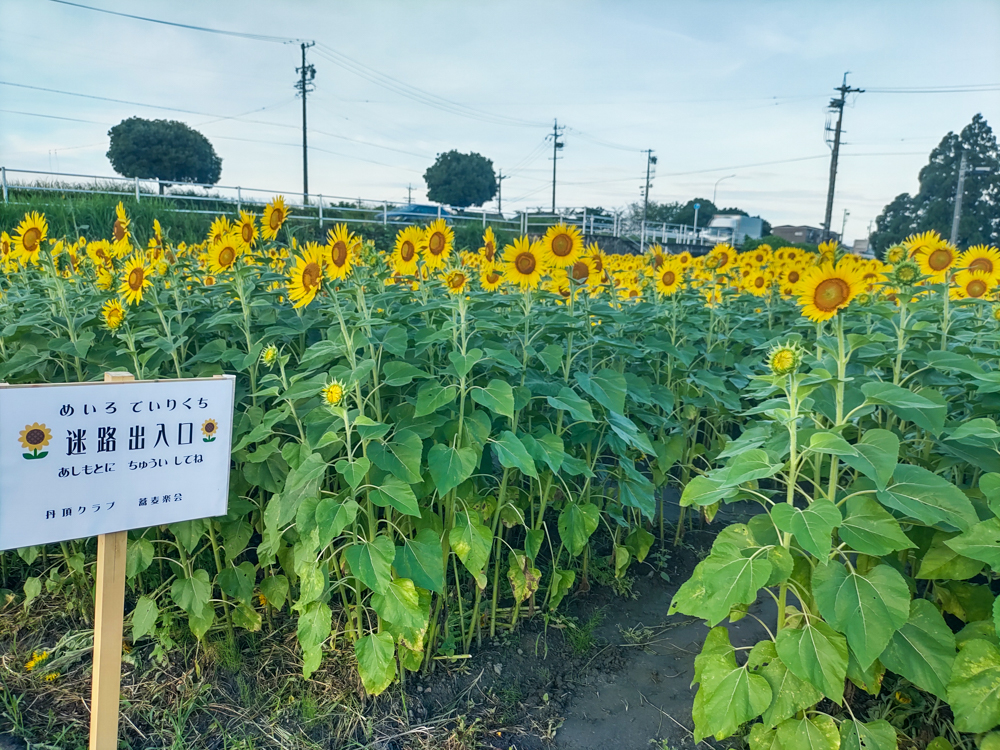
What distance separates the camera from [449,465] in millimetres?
1971

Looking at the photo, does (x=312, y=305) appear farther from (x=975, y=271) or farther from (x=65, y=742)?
(x=975, y=271)

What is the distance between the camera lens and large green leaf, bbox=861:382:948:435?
1706 millimetres

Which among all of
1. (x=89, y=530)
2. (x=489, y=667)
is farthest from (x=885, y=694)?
(x=89, y=530)

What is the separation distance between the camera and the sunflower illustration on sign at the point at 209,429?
185 cm

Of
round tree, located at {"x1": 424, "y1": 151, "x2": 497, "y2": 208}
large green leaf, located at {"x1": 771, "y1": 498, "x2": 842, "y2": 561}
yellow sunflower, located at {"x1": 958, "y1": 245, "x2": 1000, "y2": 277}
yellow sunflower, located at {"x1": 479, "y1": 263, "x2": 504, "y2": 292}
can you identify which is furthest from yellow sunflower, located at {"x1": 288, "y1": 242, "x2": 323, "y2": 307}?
round tree, located at {"x1": 424, "y1": 151, "x2": 497, "y2": 208}

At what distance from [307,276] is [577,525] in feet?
4.02

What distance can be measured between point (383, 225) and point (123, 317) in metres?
18.6

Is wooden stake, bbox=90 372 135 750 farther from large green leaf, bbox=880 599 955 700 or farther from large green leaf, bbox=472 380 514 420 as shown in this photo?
large green leaf, bbox=880 599 955 700

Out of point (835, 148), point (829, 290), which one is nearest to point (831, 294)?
point (829, 290)

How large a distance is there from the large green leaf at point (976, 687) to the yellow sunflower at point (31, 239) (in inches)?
129

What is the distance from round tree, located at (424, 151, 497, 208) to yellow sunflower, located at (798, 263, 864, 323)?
58.1m

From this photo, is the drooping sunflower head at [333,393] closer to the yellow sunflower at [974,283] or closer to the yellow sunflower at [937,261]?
the yellow sunflower at [937,261]

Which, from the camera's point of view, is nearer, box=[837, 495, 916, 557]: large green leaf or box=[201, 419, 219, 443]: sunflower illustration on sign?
box=[837, 495, 916, 557]: large green leaf

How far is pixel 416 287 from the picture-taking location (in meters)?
2.89
